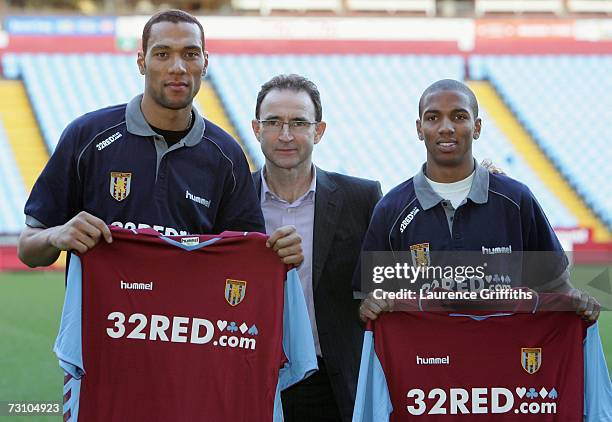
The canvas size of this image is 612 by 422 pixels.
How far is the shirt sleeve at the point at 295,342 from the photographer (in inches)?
108

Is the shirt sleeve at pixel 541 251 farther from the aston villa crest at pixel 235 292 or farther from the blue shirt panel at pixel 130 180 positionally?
the blue shirt panel at pixel 130 180

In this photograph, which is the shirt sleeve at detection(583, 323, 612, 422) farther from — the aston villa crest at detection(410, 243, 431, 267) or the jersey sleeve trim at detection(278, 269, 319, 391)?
the jersey sleeve trim at detection(278, 269, 319, 391)

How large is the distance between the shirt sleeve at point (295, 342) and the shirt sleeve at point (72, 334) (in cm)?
65

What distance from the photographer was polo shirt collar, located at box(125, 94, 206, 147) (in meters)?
2.87

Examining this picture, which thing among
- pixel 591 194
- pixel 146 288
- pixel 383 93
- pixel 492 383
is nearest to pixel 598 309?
pixel 492 383

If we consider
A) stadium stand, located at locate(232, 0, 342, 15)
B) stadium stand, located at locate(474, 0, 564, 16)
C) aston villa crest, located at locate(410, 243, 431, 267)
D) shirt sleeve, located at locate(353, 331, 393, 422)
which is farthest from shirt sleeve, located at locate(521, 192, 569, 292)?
stadium stand, located at locate(474, 0, 564, 16)

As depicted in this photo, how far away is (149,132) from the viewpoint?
2871 mm

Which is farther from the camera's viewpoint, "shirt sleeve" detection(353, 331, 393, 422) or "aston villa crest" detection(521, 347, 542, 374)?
"aston villa crest" detection(521, 347, 542, 374)

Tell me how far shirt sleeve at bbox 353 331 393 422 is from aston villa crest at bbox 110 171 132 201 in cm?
95

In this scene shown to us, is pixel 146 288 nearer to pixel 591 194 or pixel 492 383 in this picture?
pixel 492 383

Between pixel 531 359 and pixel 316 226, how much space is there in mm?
933

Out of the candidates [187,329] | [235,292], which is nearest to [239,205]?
[235,292]

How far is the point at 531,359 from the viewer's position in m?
2.86

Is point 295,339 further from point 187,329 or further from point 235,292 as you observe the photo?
point 187,329
